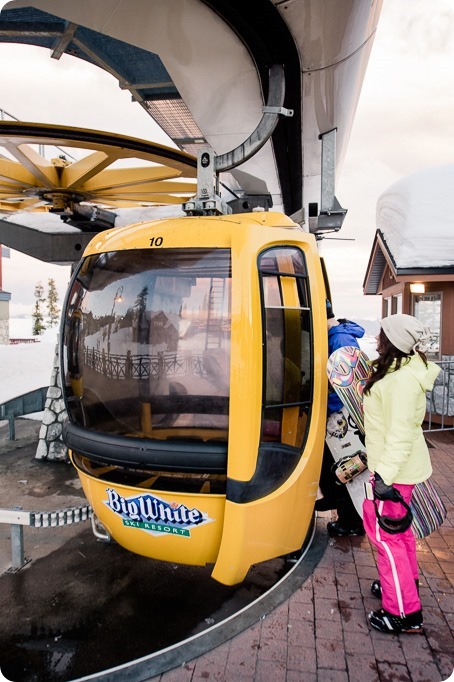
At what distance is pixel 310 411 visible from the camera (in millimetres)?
3180

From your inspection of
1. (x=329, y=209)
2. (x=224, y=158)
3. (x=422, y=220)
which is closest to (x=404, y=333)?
(x=224, y=158)

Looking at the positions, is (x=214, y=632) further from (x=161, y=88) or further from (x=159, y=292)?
(x=161, y=88)

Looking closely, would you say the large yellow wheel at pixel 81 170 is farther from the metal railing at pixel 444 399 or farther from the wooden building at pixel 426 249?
the metal railing at pixel 444 399

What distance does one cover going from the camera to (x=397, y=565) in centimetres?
275

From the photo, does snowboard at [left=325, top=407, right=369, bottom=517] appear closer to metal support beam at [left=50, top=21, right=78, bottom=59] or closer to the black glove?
the black glove

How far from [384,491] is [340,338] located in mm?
1311

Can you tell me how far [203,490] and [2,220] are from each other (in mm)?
6972

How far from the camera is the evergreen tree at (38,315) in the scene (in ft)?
173

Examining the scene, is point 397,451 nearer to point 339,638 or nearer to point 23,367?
point 339,638

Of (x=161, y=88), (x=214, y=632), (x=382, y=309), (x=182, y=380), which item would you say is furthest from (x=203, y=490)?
(x=382, y=309)

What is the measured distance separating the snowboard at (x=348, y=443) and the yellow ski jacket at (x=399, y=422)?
821 millimetres

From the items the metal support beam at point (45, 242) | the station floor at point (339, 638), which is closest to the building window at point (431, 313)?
the station floor at point (339, 638)

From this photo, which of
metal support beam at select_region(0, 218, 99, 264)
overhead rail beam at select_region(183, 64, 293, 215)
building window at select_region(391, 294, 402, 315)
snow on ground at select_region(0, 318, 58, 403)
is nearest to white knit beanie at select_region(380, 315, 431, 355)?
overhead rail beam at select_region(183, 64, 293, 215)

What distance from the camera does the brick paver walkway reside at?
2.50m
